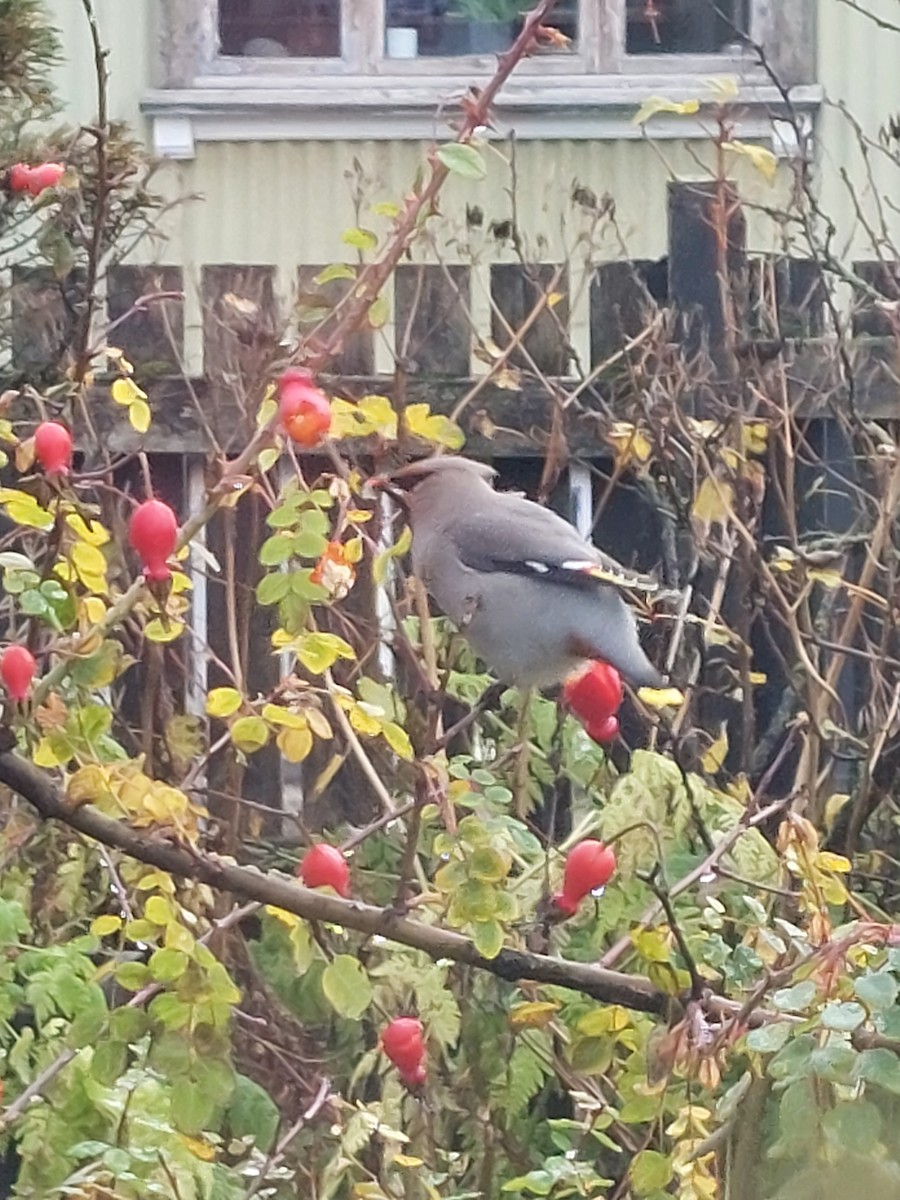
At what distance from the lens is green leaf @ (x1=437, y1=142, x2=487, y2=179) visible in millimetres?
1793

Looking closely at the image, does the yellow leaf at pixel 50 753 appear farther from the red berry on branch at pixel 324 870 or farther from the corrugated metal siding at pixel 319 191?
the corrugated metal siding at pixel 319 191

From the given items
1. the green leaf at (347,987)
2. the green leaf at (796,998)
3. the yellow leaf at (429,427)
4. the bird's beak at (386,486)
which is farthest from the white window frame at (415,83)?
the green leaf at (796,998)

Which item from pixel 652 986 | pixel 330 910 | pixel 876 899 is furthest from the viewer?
pixel 876 899

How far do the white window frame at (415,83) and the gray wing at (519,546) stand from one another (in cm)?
400

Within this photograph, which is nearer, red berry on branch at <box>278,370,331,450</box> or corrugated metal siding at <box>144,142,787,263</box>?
red berry on branch at <box>278,370,331,450</box>

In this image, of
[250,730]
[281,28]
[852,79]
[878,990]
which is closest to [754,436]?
[250,730]

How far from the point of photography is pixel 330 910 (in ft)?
6.13

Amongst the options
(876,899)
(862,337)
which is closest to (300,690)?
(876,899)

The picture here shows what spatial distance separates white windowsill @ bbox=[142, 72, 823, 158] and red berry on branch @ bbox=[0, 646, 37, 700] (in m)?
5.00

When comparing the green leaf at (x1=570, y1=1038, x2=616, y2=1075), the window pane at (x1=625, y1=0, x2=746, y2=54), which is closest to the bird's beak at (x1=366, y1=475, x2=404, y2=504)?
the green leaf at (x1=570, y1=1038, x2=616, y2=1075)

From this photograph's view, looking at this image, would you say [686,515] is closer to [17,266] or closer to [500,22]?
[17,266]

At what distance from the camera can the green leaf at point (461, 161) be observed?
179cm

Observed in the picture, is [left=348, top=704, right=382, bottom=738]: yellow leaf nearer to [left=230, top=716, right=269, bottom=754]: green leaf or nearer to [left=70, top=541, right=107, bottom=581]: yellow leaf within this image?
[left=230, top=716, right=269, bottom=754]: green leaf

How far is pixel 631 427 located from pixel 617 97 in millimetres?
3249
